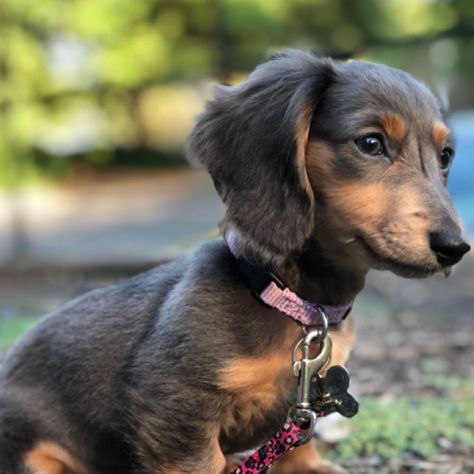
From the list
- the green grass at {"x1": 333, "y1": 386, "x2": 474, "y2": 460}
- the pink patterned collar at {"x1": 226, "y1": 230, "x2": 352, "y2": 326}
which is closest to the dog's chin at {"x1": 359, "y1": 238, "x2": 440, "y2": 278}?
the pink patterned collar at {"x1": 226, "y1": 230, "x2": 352, "y2": 326}

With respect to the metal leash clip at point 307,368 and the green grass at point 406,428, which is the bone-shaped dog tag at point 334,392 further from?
the green grass at point 406,428

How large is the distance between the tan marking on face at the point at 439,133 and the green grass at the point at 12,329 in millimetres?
4253

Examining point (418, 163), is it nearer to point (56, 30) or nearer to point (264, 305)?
point (264, 305)

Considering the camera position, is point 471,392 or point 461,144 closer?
point 471,392

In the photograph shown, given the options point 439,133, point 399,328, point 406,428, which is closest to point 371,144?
point 439,133

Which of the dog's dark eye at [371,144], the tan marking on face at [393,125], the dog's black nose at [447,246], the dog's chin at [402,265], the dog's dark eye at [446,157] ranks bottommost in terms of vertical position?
the dog's chin at [402,265]

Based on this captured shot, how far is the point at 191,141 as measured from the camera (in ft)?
8.73

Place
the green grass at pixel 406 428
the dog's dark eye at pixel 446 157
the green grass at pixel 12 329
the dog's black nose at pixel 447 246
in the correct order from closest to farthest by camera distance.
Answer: the dog's black nose at pixel 447 246 → the dog's dark eye at pixel 446 157 → the green grass at pixel 406 428 → the green grass at pixel 12 329

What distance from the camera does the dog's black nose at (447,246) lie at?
2316mm

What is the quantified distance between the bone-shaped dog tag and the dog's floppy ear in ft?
1.43

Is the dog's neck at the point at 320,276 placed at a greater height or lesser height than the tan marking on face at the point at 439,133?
lesser

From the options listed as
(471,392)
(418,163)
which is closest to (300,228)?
(418,163)

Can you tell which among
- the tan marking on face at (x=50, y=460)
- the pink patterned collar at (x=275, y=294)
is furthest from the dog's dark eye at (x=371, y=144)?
the tan marking on face at (x=50, y=460)

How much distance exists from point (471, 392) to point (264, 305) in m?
2.66
